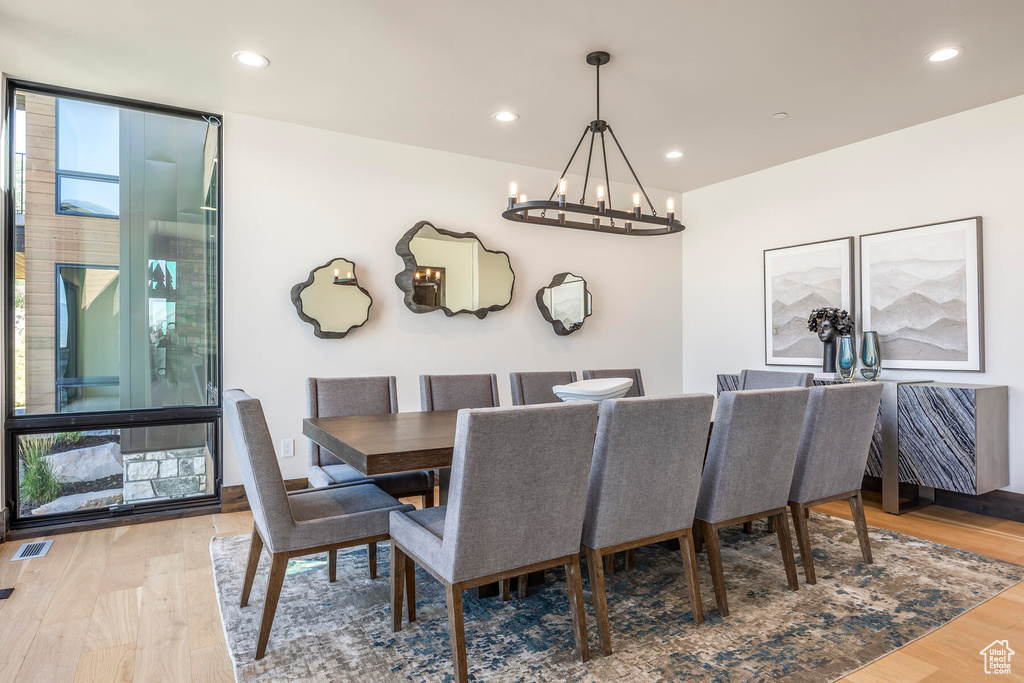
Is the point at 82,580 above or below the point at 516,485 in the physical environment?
below

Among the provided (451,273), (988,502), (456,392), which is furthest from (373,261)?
(988,502)

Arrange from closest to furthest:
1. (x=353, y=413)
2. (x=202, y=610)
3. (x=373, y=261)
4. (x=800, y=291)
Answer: (x=202, y=610)
(x=353, y=413)
(x=373, y=261)
(x=800, y=291)

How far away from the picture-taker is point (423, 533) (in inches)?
71.9

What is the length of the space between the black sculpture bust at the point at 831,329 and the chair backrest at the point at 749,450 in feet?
6.99

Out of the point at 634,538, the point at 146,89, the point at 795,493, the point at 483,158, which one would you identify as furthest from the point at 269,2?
the point at 795,493

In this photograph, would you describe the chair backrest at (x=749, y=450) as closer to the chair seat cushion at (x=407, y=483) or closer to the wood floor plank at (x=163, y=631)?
the chair seat cushion at (x=407, y=483)

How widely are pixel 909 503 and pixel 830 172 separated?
7.90ft

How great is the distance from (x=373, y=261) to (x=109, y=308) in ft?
5.24

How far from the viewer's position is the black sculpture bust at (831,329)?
4.14 metres

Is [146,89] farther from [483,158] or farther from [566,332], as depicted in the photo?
[566,332]

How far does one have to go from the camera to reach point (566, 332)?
193 inches

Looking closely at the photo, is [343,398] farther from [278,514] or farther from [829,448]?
[829,448]

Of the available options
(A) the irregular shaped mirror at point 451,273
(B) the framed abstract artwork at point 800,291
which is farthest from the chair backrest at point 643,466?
(B) the framed abstract artwork at point 800,291

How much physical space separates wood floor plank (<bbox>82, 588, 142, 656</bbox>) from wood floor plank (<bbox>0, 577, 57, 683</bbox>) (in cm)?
18
